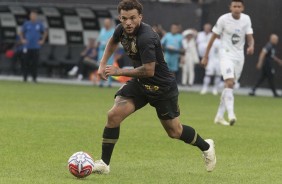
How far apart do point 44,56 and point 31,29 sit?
14.7ft

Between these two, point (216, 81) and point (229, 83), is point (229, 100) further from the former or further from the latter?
point (216, 81)

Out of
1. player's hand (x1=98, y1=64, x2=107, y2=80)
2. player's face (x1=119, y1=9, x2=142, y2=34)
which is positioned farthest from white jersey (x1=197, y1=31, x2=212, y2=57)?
player's face (x1=119, y1=9, x2=142, y2=34)

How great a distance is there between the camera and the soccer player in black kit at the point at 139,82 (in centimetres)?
1019

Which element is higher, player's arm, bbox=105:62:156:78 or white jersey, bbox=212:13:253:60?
player's arm, bbox=105:62:156:78

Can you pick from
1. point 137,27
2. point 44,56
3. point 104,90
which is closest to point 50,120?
point 137,27

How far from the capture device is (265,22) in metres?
33.4

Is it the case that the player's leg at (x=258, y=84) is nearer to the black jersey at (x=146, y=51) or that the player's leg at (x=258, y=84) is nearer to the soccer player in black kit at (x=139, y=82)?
the soccer player in black kit at (x=139, y=82)

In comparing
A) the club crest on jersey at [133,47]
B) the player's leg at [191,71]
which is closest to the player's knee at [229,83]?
the club crest on jersey at [133,47]

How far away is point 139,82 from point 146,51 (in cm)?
64

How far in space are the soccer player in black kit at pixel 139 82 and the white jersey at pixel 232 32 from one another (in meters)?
6.90

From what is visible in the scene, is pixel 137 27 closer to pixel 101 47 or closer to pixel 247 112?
pixel 247 112

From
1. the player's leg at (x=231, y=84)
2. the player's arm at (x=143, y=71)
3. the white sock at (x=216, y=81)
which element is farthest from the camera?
the white sock at (x=216, y=81)

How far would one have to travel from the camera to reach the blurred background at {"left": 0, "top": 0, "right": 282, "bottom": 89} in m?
33.5

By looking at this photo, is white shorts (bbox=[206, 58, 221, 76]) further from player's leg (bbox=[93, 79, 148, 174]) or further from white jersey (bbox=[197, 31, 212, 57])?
player's leg (bbox=[93, 79, 148, 174])
